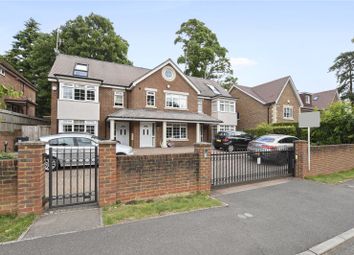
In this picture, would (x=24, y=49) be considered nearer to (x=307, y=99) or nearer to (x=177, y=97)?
(x=177, y=97)

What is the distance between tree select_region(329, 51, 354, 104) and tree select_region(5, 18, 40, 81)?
176 feet

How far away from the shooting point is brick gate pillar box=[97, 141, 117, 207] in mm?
4961

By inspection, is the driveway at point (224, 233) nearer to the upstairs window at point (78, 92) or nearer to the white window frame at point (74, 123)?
the white window frame at point (74, 123)

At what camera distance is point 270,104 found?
2641cm

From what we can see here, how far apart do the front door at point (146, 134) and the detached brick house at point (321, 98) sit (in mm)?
24150

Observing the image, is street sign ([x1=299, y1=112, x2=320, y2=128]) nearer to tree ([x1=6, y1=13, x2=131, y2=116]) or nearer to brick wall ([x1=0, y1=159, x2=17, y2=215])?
brick wall ([x1=0, y1=159, x2=17, y2=215])

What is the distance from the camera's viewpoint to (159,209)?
4953mm

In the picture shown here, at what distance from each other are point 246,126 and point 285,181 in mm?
21554

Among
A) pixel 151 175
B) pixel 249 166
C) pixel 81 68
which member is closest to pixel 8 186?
pixel 151 175

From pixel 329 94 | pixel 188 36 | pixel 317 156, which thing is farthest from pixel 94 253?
pixel 329 94

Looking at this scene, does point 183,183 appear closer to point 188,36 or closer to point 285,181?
point 285,181

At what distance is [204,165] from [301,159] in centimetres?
500

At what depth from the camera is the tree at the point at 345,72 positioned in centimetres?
3933

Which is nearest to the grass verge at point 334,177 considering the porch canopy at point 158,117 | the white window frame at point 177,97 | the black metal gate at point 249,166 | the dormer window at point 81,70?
the black metal gate at point 249,166
